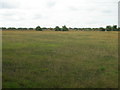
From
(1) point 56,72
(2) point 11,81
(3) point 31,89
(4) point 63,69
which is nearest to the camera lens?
(3) point 31,89

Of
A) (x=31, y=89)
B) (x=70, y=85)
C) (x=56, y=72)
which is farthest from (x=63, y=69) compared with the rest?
(x=31, y=89)

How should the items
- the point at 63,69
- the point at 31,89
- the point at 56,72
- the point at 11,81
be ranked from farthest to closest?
the point at 63,69, the point at 56,72, the point at 11,81, the point at 31,89

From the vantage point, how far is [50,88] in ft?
28.0

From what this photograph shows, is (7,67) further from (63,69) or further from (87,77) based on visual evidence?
(87,77)

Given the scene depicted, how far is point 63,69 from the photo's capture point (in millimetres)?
11914

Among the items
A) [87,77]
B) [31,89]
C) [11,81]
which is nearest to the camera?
Result: [31,89]

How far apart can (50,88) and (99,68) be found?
4.86m

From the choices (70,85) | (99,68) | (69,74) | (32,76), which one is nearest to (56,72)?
(69,74)

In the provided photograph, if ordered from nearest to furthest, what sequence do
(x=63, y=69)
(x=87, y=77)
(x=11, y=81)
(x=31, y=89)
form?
(x=31, y=89) → (x=11, y=81) → (x=87, y=77) → (x=63, y=69)

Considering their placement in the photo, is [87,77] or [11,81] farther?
[87,77]

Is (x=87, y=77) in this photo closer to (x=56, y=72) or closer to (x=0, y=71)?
(x=56, y=72)

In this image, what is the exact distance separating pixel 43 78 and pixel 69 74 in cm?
159

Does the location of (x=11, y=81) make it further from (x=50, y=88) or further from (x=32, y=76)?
(x=50, y=88)

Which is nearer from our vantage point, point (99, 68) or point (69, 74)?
point (69, 74)
